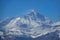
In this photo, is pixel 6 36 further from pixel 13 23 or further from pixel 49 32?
pixel 13 23

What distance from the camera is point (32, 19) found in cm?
1638

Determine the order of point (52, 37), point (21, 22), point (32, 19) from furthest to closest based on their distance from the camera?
point (32, 19)
point (21, 22)
point (52, 37)

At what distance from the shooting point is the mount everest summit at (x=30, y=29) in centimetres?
1073

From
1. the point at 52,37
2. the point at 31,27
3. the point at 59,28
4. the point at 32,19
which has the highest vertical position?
the point at 32,19

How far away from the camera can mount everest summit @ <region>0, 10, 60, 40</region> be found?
35.2 ft

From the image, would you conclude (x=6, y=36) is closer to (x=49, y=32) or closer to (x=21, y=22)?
(x=49, y=32)

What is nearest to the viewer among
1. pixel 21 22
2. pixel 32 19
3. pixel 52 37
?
pixel 52 37

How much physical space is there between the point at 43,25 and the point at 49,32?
4.32m

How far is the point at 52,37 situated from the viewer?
1056 cm

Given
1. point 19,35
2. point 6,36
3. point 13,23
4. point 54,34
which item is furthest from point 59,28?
point 13,23

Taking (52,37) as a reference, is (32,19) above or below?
above

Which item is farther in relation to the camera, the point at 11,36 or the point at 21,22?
the point at 21,22

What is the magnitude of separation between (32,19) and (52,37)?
6075 mm

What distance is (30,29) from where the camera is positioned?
14172 mm
